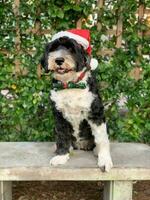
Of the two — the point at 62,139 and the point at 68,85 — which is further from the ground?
the point at 68,85

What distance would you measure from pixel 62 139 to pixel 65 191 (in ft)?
2.69

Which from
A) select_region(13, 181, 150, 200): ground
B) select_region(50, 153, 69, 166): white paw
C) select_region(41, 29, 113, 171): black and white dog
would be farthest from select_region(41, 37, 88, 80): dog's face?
select_region(13, 181, 150, 200): ground

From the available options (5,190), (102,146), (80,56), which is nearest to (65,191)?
(5,190)

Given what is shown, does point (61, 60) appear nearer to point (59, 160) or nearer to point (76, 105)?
point (76, 105)

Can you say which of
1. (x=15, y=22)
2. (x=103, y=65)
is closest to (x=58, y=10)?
(x=15, y=22)

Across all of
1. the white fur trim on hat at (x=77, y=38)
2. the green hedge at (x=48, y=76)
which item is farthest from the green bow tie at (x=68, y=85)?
the green hedge at (x=48, y=76)

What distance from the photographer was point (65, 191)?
383cm

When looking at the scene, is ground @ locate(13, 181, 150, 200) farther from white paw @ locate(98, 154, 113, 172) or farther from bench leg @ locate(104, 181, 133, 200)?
white paw @ locate(98, 154, 113, 172)

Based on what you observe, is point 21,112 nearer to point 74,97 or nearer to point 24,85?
point 24,85

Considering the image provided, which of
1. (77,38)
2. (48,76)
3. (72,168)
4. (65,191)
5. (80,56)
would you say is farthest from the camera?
(48,76)

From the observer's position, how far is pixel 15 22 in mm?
4250

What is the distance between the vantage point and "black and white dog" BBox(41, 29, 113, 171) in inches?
113

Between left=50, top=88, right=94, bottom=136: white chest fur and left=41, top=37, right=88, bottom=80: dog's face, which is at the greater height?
left=41, top=37, right=88, bottom=80: dog's face

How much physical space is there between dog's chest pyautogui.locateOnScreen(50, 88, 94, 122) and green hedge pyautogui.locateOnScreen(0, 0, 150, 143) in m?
1.28
